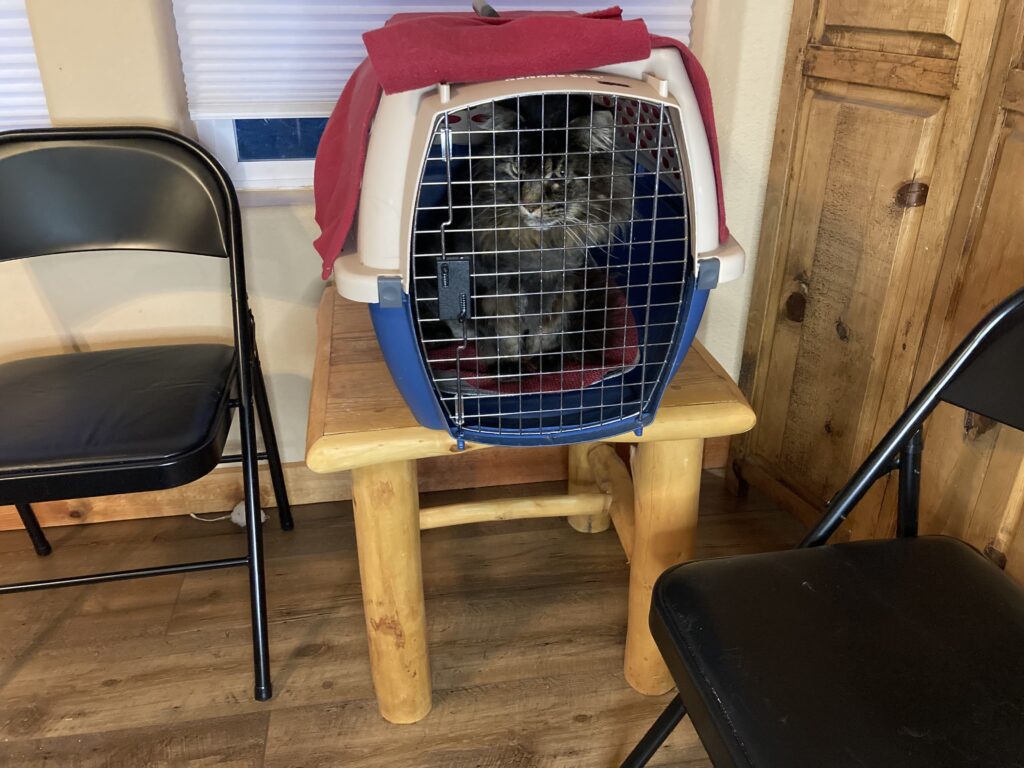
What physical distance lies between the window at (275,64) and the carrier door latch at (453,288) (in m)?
0.76

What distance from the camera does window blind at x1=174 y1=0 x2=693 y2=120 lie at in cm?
143

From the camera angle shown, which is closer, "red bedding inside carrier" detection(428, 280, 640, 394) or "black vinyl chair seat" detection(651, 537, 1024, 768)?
"black vinyl chair seat" detection(651, 537, 1024, 768)

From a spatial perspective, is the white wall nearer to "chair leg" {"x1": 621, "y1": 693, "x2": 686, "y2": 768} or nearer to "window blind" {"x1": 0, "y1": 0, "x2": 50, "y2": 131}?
"chair leg" {"x1": 621, "y1": 693, "x2": 686, "y2": 768}

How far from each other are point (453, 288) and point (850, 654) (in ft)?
2.13

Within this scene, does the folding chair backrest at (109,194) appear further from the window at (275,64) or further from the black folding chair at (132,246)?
the window at (275,64)

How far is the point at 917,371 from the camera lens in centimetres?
132

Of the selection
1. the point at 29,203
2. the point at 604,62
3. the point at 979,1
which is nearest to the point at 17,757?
the point at 29,203

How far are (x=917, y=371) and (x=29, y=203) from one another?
162 centimetres

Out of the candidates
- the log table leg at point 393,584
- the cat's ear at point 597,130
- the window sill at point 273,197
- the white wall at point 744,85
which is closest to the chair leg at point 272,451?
the window sill at point 273,197

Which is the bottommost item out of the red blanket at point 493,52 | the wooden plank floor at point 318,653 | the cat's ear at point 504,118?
the wooden plank floor at point 318,653

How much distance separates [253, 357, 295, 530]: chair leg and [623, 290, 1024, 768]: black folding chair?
973 millimetres

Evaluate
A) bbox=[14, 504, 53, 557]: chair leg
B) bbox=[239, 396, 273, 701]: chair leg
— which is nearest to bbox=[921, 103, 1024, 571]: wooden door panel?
bbox=[239, 396, 273, 701]: chair leg

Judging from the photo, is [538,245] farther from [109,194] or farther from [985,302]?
[109,194]

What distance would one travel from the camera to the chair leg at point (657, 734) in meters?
1.07
